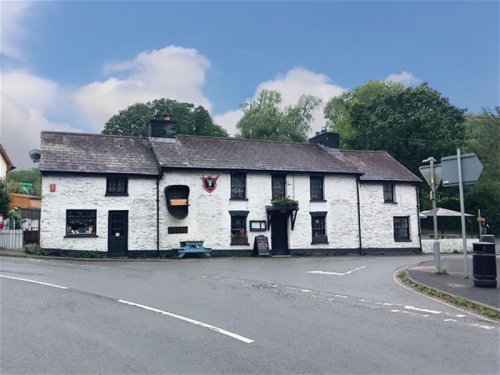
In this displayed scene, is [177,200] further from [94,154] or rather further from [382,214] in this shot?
[382,214]

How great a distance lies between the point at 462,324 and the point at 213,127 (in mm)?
62233

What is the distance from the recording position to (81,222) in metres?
24.3

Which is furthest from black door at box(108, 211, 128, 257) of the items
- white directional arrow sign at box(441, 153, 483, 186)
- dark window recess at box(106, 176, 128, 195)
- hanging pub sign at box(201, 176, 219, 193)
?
white directional arrow sign at box(441, 153, 483, 186)

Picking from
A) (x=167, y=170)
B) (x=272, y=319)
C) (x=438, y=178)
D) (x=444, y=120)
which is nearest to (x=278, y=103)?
(x=444, y=120)

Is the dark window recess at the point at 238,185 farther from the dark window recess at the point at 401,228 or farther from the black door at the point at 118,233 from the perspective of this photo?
the dark window recess at the point at 401,228

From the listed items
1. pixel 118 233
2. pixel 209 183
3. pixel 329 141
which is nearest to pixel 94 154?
pixel 118 233

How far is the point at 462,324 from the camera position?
8.09 m

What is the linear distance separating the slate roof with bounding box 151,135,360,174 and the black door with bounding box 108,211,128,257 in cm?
377

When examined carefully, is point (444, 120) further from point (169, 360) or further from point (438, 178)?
point (169, 360)

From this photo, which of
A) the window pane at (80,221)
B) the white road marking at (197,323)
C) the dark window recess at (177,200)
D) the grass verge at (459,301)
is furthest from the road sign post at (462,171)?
the window pane at (80,221)

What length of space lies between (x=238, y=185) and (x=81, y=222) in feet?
30.4

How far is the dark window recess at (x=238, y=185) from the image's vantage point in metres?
27.8

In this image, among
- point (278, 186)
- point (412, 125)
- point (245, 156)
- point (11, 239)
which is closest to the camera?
point (11, 239)

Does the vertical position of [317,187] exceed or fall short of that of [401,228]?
it exceeds it
